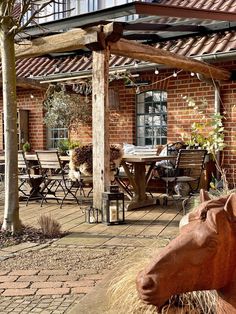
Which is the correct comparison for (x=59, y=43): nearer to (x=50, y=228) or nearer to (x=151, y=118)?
(x=50, y=228)

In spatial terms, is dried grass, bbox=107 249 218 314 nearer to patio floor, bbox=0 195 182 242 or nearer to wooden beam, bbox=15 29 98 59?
patio floor, bbox=0 195 182 242

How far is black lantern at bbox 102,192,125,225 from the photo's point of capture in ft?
17.1

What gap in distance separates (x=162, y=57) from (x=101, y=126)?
5.38 feet

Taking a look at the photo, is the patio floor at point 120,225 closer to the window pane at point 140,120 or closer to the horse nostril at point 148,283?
the window pane at point 140,120

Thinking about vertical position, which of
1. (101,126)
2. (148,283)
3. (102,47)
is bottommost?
(148,283)

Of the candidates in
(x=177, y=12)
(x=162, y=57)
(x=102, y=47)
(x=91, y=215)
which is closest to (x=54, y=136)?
(x=162, y=57)

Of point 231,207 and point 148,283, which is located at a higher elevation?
point 231,207

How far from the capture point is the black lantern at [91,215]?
534 cm

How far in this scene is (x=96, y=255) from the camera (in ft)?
12.6

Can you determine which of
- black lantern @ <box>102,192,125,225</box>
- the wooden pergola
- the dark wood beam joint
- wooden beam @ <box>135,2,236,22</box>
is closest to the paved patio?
black lantern @ <box>102,192,125,225</box>

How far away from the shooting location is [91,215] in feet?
17.8

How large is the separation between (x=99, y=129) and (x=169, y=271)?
4.59 metres

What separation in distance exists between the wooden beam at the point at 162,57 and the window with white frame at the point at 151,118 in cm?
160

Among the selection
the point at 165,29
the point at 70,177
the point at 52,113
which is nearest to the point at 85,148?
the point at 70,177
